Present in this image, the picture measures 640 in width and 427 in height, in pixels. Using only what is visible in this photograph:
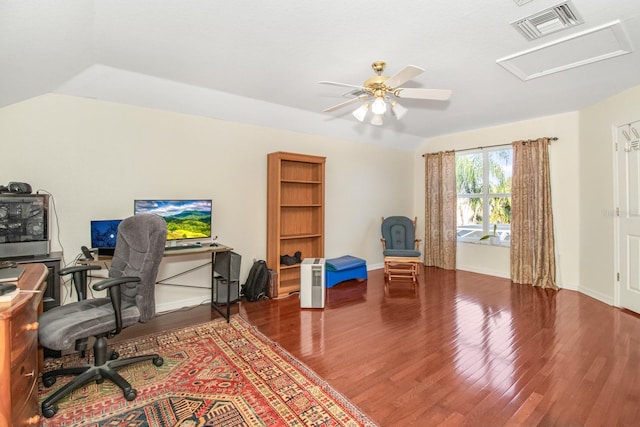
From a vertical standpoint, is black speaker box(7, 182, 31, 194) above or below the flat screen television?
above

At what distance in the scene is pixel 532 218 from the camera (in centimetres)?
479

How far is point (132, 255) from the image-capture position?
2.33 meters

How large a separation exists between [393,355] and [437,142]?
4761 mm

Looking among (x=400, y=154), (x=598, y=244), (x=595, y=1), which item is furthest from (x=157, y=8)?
(x=598, y=244)

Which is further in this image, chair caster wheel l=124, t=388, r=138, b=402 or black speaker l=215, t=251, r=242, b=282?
black speaker l=215, t=251, r=242, b=282

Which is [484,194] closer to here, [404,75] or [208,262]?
[404,75]

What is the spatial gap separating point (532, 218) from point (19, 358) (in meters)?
5.79

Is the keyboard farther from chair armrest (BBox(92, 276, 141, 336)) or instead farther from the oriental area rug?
chair armrest (BBox(92, 276, 141, 336))

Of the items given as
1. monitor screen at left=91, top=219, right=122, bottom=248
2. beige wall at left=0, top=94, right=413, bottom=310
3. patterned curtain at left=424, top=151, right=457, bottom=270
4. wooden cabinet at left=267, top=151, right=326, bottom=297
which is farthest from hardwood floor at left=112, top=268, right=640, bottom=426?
patterned curtain at left=424, top=151, right=457, bottom=270

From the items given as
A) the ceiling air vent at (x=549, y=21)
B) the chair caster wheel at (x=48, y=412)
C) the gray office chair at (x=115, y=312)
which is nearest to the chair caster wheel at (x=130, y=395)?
the gray office chair at (x=115, y=312)

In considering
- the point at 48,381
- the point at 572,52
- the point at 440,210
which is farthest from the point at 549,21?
the point at 48,381

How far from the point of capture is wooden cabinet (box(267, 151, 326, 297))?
4242 mm

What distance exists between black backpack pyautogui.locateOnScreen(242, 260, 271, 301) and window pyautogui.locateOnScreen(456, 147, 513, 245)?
3.89 metres

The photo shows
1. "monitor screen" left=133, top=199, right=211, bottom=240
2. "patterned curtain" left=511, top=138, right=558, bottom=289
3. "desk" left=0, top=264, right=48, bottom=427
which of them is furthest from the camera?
"patterned curtain" left=511, top=138, right=558, bottom=289
